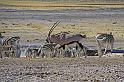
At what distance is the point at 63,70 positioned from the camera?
12.1 metres

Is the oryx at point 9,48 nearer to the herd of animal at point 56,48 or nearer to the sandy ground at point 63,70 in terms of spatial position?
the herd of animal at point 56,48

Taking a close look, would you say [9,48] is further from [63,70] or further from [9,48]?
[63,70]

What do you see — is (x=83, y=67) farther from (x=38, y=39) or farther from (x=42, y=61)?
(x=38, y=39)

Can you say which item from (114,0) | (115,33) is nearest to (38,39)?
(115,33)

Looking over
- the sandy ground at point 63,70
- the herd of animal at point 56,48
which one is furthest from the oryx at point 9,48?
the sandy ground at point 63,70

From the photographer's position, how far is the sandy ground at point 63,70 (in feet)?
35.6

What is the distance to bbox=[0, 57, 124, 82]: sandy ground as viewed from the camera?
35.6ft

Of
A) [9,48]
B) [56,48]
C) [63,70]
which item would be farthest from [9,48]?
[63,70]

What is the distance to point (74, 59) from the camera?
564 inches

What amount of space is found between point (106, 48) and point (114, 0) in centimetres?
5371

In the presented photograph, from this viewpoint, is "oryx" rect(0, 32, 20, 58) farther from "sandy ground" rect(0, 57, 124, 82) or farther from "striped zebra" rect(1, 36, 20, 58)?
"sandy ground" rect(0, 57, 124, 82)

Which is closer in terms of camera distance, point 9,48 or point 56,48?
point 56,48

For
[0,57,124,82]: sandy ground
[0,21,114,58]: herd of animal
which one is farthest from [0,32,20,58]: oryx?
[0,57,124,82]: sandy ground

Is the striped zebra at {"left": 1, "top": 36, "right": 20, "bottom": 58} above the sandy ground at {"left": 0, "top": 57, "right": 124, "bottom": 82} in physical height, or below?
below
